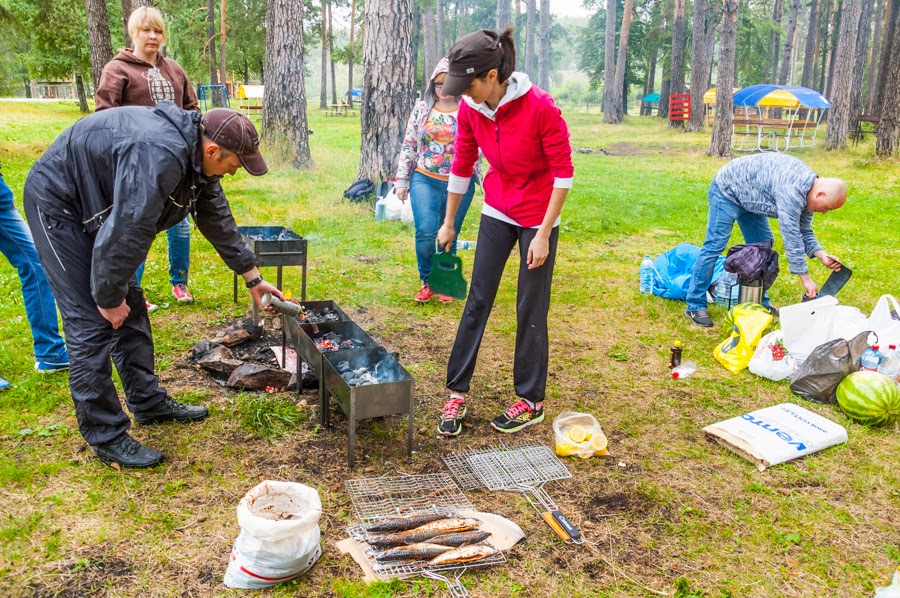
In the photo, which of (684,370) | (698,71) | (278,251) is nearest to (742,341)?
(684,370)

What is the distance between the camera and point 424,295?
597 cm

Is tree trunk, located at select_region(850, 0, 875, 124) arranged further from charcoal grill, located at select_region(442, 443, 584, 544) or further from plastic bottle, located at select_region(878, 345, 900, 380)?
charcoal grill, located at select_region(442, 443, 584, 544)

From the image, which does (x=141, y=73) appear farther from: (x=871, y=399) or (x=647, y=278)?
(x=871, y=399)

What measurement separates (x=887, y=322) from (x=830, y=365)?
26.4 inches

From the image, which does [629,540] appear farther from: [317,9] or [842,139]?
[317,9]

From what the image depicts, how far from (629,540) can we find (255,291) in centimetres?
230

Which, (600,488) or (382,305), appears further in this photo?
(382,305)

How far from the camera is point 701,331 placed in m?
5.61

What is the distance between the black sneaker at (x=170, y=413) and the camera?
3.64 meters

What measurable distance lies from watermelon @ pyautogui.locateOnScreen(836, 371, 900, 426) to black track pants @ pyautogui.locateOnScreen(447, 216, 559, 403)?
6.58ft

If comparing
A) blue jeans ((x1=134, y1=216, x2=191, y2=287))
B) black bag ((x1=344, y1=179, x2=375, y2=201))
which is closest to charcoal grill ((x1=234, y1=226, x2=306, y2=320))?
blue jeans ((x1=134, y1=216, x2=191, y2=287))

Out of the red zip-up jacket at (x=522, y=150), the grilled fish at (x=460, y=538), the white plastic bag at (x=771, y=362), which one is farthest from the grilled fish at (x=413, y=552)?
the white plastic bag at (x=771, y=362)

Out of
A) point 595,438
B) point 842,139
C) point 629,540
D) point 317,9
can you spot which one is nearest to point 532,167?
point 595,438

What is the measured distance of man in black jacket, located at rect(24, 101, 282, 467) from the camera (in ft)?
8.77
